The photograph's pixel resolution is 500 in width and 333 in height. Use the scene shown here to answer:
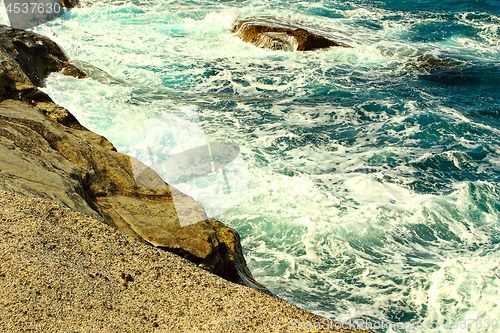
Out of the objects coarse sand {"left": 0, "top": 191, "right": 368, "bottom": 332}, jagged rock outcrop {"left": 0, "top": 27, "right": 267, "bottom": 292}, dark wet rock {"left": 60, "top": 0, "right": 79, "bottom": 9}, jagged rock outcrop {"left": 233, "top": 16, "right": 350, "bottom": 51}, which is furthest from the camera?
dark wet rock {"left": 60, "top": 0, "right": 79, "bottom": 9}

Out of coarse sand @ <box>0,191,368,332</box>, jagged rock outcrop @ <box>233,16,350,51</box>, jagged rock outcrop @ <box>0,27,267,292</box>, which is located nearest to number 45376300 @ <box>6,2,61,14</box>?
jagged rock outcrop @ <box>233,16,350,51</box>

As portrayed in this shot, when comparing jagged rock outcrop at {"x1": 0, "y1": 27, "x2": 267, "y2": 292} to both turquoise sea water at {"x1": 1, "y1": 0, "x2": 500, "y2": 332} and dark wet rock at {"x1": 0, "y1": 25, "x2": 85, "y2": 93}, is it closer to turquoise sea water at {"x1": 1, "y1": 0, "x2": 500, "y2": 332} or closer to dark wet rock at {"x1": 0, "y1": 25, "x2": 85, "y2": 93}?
turquoise sea water at {"x1": 1, "y1": 0, "x2": 500, "y2": 332}

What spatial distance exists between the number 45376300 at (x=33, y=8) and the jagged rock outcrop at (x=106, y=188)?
1101 cm

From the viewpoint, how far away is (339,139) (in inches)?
256

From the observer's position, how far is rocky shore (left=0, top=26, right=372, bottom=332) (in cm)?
191

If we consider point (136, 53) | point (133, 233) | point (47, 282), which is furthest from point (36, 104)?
point (136, 53)

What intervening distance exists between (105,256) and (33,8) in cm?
1429

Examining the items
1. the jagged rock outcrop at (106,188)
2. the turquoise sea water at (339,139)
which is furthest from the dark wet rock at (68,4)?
the jagged rock outcrop at (106,188)

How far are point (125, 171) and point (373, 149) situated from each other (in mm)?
→ 4173

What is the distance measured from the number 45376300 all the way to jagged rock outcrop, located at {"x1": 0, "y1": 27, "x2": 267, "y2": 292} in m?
11.0

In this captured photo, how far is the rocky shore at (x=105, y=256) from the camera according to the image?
6.28 feet

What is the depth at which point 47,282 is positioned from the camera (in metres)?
1.97

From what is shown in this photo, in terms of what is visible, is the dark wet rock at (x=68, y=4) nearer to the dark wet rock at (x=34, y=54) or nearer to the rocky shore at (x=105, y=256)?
the dark wet rock at (x=34, y=54)

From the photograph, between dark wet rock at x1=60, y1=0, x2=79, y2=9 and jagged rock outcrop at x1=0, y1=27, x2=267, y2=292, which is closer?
jagged rock outcrop at x1=0, y1=27, x2=267, y2=292
